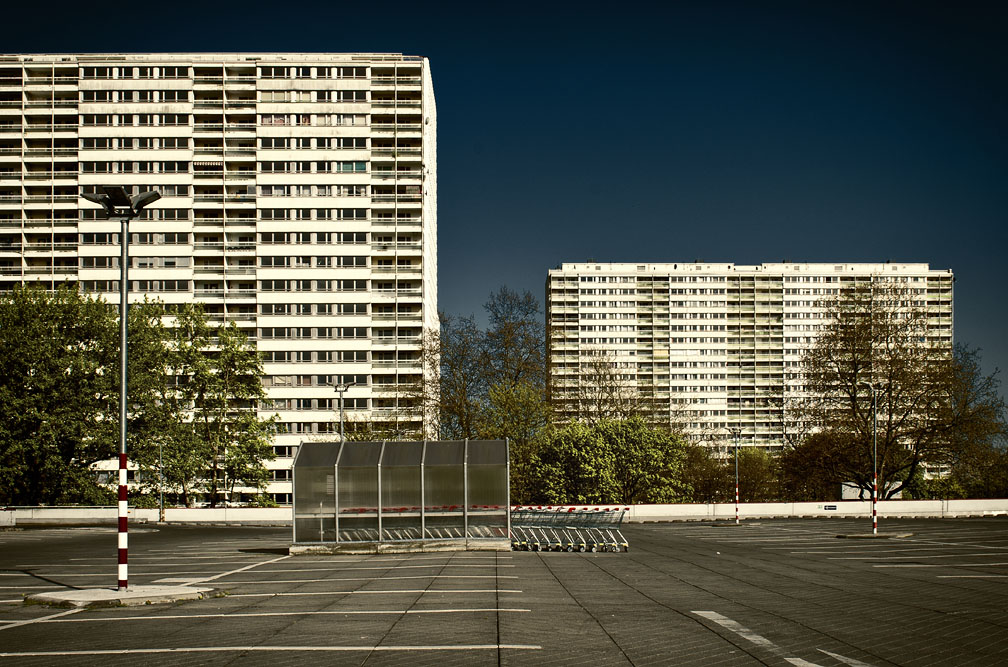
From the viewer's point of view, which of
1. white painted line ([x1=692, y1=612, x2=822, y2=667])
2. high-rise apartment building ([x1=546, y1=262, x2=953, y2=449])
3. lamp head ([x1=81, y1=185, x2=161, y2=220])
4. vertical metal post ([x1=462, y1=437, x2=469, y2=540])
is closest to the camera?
white painted line ([x1=692, y1=612, x2=822, y2=667])

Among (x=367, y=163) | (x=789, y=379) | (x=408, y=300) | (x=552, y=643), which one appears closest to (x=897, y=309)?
(x=408, y=300)

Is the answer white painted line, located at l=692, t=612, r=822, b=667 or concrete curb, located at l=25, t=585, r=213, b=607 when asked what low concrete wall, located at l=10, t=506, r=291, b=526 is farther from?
white painted line, located at l=692, t=612, r=822, b=667

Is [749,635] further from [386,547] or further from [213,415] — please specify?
[213,415]

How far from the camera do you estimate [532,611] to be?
14391 millimetres

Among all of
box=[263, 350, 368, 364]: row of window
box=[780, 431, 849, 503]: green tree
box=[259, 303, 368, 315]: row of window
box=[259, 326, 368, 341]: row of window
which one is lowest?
box=[780, 431, 849, 503]: green tree

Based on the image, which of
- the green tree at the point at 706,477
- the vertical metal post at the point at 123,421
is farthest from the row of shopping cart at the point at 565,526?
the green tree at the point at 706,477

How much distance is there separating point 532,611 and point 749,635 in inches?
144

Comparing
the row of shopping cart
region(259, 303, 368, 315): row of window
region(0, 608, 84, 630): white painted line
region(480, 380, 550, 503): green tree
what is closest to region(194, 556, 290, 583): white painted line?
region(0, 608, 84, 630): white painted line

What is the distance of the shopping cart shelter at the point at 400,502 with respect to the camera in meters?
28.3

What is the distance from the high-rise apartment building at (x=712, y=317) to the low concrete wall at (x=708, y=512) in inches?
4064

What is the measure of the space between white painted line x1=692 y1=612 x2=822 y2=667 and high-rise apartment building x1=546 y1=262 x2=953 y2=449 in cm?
14795

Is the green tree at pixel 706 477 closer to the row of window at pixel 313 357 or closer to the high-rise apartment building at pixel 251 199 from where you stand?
the high-rise apartment building at pixel 251 199

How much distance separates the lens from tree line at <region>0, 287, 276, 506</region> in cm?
5428

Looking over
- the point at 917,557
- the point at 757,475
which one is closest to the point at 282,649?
the point at 917,557
